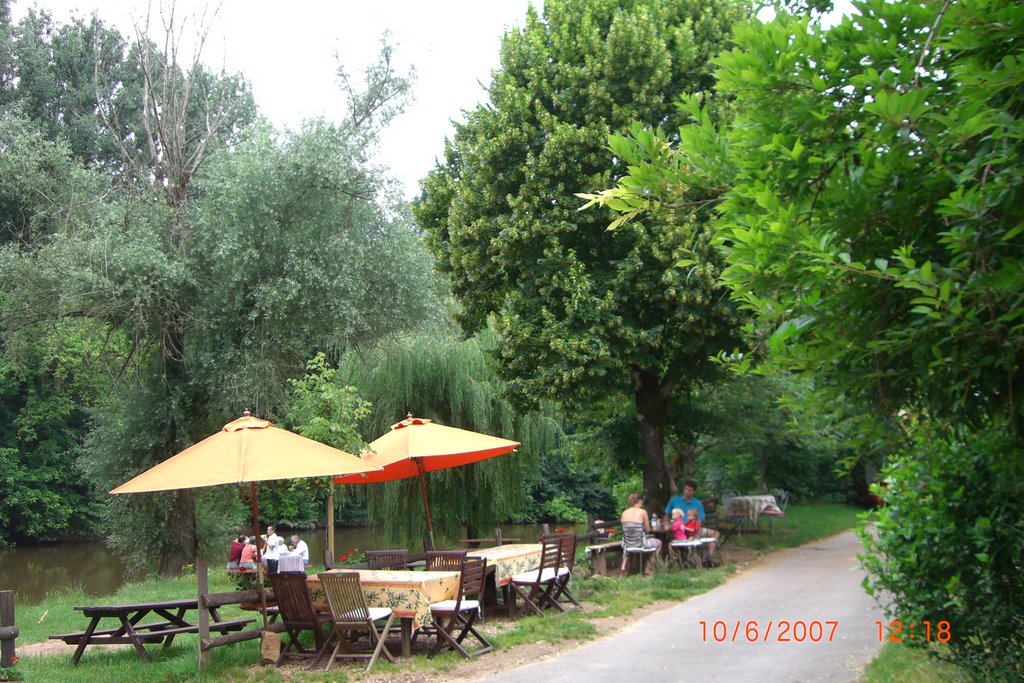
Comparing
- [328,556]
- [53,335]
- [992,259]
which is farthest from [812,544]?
[992,259]

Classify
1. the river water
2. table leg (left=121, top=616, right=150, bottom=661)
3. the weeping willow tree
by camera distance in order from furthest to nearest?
the river water
the weeping willow tree
table leg (left=121, top=616, right=150, bottom=661)

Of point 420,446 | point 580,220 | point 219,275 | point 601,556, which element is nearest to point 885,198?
point 420,446

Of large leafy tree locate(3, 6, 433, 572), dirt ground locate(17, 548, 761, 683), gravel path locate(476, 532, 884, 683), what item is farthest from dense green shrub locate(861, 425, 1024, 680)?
large leafy tree locate(3, 6, 433, 572)

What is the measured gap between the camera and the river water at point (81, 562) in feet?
78.8

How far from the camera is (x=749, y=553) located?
18.7 metres

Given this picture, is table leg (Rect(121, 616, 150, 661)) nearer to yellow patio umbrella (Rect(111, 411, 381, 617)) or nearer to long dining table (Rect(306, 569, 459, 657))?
yellow patio umbrella (Rect(111, 411, 381, 617))

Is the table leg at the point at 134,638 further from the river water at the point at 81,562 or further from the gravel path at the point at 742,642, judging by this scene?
the river water at the point at 81,562

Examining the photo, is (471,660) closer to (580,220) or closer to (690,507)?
(690,507)

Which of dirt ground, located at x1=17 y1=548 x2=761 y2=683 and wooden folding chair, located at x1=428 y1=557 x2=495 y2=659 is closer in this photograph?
dirt ground, located at x1=17 y1=548 x2=761 y2=683

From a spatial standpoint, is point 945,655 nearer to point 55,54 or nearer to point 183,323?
point 183,323

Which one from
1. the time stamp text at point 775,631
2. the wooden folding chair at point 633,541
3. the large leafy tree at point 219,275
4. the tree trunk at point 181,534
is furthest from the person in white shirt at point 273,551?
the time stamp text at point 775,631

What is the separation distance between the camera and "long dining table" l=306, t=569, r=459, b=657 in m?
9.30

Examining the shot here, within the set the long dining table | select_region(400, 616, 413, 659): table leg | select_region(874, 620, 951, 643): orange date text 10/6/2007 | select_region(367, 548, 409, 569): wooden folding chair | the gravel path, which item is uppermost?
select_region(367, 548, 409, 569): wooden folding chair

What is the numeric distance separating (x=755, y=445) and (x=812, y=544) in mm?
4761
